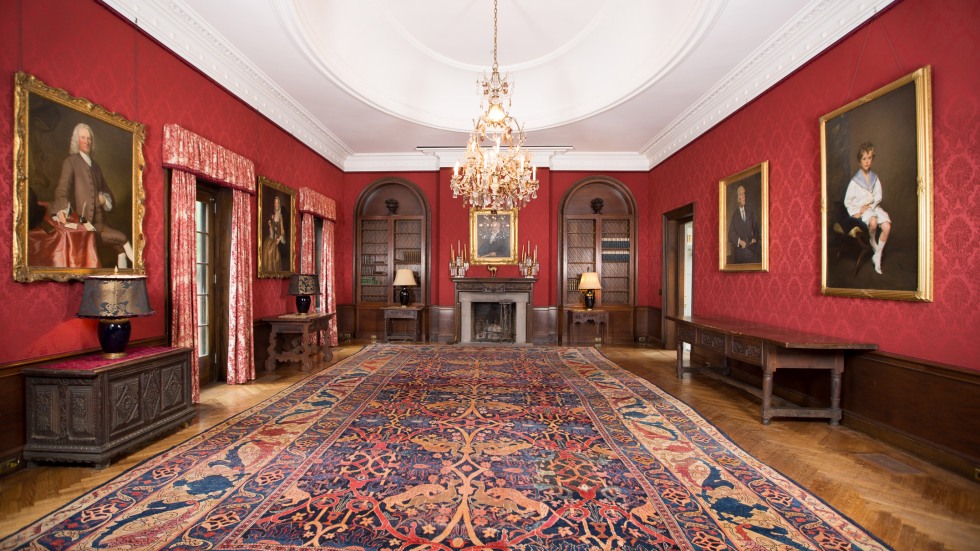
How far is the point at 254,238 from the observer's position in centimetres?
590

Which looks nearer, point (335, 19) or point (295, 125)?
point (335, 19)

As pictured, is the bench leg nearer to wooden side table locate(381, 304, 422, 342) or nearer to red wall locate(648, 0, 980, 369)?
red wall locate(648, 0, 980, 369)

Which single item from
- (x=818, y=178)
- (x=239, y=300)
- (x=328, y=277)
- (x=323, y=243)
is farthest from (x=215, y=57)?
(x=818, y=178)

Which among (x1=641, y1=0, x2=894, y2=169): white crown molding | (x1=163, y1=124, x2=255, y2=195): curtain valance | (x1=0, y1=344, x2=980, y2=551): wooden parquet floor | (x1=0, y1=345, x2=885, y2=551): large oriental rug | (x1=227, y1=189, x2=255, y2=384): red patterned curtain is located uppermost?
(x1=641, y1=0, x2=894, y2=169): white crown molding

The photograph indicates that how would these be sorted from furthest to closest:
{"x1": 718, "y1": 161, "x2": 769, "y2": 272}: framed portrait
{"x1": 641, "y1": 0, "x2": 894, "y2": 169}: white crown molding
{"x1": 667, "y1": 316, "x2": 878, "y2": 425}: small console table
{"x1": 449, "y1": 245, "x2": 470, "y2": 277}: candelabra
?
{"x1": 449, "y1": 245, "x2": 470, "y2": 277}: candelabra → {"x1": 718, "y1": 161, "x2": 769, "y2": 272}: framed portrait → {"x1": 641, "y1": 0, "x2": 894, "y2": 169}: white crown molding → {"x1": 667, "y1": 316, "x2": 878, "y2": 425}: small console table

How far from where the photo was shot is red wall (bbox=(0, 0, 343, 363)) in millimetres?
2891

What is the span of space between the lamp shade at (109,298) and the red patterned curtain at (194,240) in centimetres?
117

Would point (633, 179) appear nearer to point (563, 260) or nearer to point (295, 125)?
point (563, 260)

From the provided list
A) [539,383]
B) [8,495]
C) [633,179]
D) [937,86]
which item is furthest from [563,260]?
[8,495]

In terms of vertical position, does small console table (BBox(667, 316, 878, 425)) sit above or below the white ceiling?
below

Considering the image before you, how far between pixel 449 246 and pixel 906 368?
7332 millimetres

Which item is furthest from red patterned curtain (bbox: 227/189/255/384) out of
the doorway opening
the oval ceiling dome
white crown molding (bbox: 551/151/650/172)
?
the doorway opening

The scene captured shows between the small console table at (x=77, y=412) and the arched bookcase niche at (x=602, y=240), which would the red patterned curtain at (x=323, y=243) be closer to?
the small console table at (x=77, y=412)

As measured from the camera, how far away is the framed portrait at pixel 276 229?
236 inches
